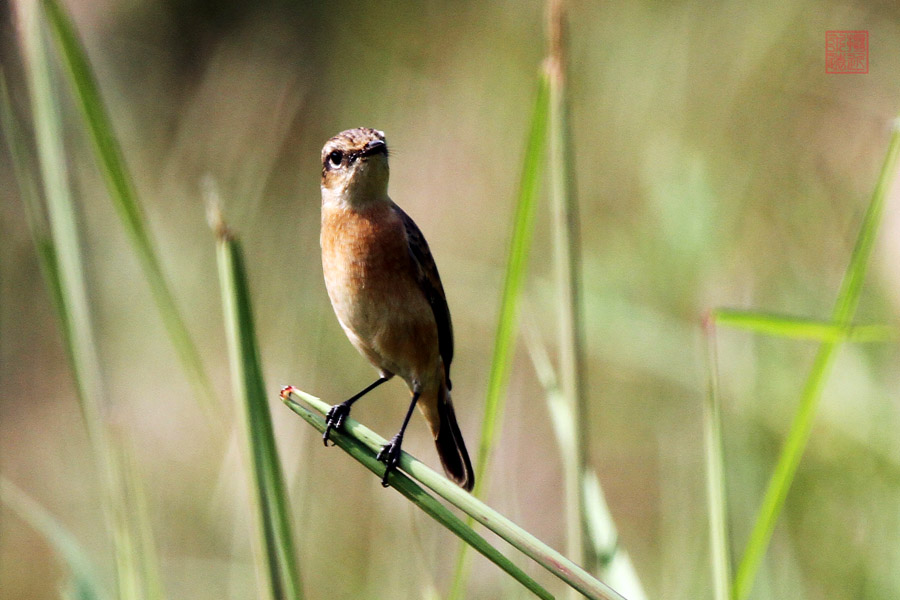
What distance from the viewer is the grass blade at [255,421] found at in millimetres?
1385

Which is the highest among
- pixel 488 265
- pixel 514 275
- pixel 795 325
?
pixel 514 275

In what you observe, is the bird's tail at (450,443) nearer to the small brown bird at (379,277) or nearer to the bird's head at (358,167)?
the small brown bird at (379,277)

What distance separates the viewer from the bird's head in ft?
9.32

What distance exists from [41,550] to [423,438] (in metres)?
2.94

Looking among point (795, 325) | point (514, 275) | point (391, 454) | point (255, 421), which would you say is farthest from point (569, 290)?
point (255, 421)

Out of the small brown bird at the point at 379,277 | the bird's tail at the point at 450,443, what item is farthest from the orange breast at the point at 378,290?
the bird's tail at the point at 450,443

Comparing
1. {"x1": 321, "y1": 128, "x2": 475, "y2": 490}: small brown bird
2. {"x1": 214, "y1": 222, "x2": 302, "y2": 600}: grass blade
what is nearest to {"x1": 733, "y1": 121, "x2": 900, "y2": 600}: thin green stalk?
{"x1": 214, "y1": 222, "x2": 302, "y2": 600}: grass blade

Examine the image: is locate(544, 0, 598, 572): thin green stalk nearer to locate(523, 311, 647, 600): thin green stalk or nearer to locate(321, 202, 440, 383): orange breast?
locate(523, 311, 647, 600): thin green stalk

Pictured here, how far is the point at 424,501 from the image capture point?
1.52 m

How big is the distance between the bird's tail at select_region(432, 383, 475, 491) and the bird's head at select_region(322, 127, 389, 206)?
0.68 m

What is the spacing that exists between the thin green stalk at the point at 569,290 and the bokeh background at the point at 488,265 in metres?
0.45

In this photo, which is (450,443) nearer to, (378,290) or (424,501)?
(378,290)

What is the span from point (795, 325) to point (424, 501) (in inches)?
31.8

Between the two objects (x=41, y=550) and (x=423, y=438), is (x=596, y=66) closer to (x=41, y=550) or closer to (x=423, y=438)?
(x=423, y=438)
